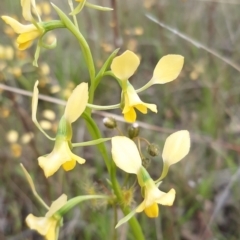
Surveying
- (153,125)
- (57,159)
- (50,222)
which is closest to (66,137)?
(57,159)

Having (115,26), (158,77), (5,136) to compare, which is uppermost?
(158,77)

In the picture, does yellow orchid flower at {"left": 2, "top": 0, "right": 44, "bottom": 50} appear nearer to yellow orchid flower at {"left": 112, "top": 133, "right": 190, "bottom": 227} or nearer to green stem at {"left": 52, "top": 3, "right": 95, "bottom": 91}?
green stem at {"left": 52, "top": 3, "right": 95, "bottom": 91}

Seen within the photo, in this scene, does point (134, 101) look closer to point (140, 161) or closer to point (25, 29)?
point (140, 161)

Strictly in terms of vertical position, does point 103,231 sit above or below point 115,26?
below

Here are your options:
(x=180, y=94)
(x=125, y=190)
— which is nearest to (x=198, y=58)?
Answer: (x=180, y=94)

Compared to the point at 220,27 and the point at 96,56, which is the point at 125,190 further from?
the point at 220,27

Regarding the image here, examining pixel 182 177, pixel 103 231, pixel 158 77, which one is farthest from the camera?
pixel 182 177
